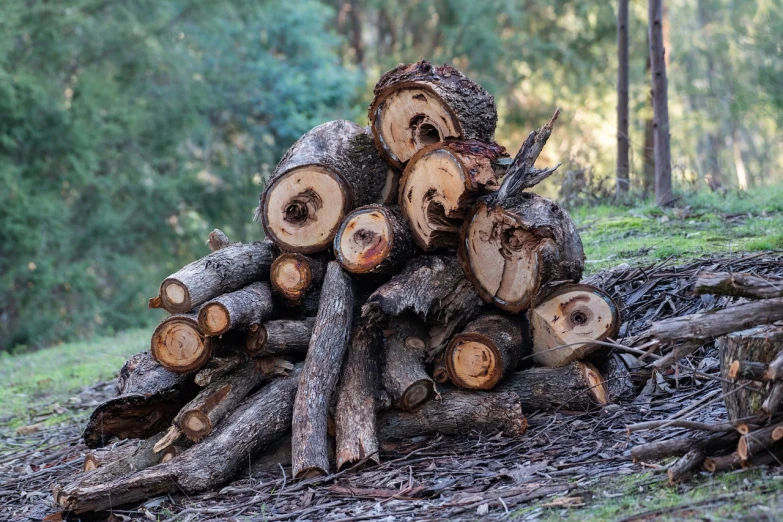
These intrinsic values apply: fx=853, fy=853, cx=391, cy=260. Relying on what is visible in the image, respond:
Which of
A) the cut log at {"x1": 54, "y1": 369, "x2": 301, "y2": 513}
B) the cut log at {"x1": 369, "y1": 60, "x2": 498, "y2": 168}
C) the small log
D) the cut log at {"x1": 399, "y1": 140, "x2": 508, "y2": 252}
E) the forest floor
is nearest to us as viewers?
the forest floor

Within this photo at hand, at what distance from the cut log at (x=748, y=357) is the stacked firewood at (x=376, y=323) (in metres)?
1.10

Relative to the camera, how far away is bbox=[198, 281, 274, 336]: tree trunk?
16.0 ft

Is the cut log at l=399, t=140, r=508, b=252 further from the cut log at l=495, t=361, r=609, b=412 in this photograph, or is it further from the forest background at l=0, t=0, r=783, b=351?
the forest background at l=0, t=0, r=783, b=351

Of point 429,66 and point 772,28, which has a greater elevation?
point 772,28

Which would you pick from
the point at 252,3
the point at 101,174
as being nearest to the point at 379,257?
the point at 101,174

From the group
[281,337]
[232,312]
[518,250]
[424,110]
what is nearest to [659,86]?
[424,110]

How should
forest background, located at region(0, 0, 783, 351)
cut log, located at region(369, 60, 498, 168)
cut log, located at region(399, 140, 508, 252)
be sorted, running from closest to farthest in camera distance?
cut log, located at region(399, 140, 508, 252)
cut log, located at region(369, 60, 498, 168)
forest background, located at region(0, 0, 783, 351)

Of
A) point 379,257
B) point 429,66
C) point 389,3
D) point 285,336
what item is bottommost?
point 285,336

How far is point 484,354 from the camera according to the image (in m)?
4.99

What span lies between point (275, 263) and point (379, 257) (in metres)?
0.73

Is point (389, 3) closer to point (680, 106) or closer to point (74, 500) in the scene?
point (680, 106)

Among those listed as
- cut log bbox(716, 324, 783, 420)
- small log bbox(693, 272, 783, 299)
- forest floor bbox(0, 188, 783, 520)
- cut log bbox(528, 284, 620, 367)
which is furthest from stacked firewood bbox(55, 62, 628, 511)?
small log bbox(693, 272, 783, 299)

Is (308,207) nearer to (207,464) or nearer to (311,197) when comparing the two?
(311,197)

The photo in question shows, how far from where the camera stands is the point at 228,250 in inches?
218
